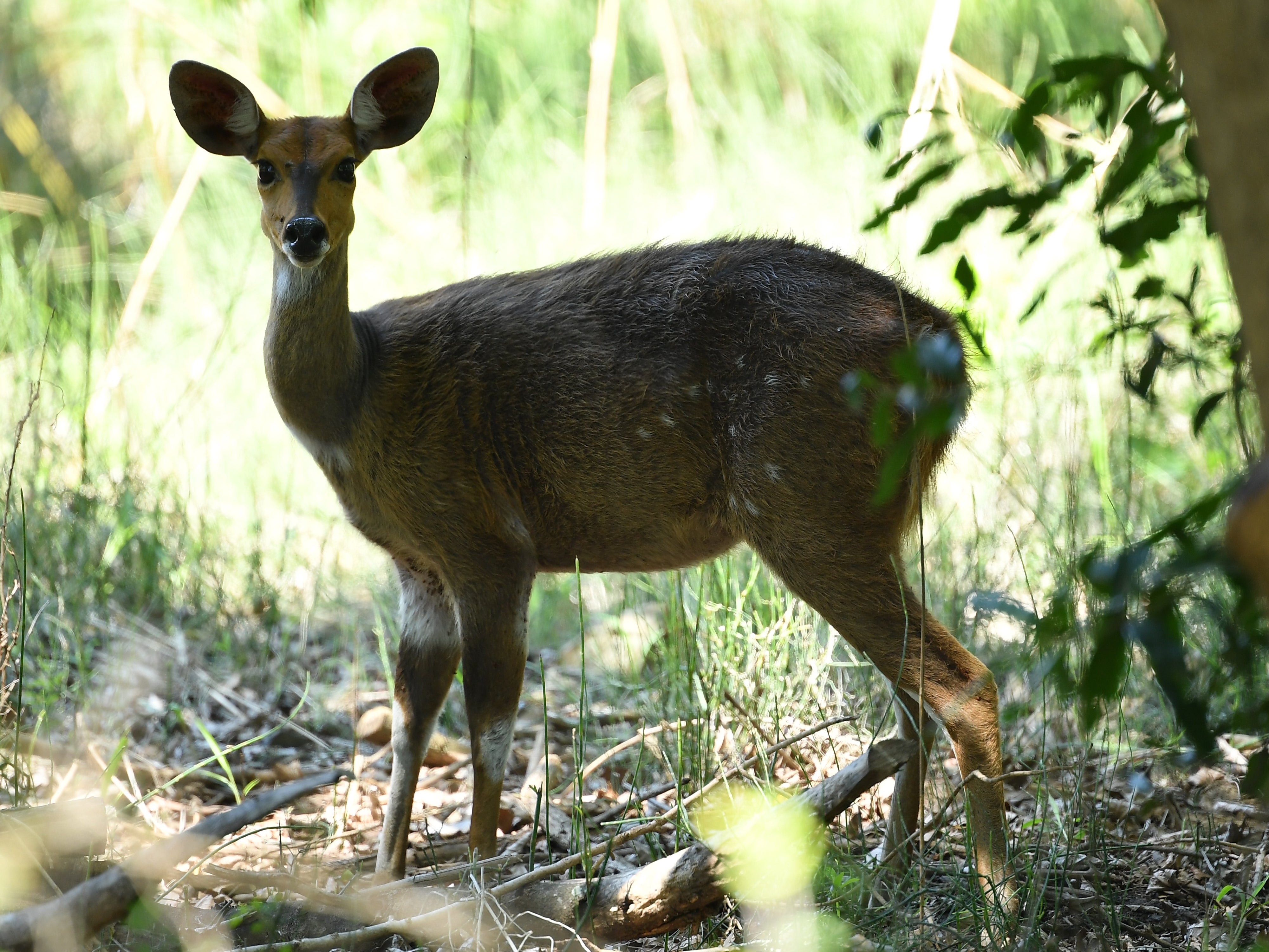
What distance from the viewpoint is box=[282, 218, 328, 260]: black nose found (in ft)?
12.1

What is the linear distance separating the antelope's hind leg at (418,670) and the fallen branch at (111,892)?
1699mm

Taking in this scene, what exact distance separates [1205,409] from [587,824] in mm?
2199

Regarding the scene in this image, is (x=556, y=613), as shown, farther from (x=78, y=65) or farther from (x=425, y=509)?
(x=78, y=65)

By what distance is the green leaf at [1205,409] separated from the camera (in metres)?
2.52

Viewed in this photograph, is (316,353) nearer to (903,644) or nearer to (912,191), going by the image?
(903,644)

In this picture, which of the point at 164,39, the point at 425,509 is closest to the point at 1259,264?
the point at 425,509

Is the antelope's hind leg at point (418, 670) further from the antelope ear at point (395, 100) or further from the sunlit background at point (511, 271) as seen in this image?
the antelope ear at point (395, 100)

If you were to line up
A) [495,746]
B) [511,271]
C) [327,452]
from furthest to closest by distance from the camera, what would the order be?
[511,271] < [327,452] < [495,746]

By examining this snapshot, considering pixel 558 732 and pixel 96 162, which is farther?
pixel 96 162

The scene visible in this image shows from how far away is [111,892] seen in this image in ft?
7.62

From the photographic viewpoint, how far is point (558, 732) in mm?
5117

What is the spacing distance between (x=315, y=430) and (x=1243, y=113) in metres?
3.05

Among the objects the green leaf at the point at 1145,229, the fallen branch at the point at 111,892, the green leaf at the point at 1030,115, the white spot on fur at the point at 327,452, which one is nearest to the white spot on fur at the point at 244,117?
the white spot on fur at the point at 327,452

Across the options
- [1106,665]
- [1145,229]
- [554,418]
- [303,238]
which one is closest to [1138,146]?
[1145,229]
